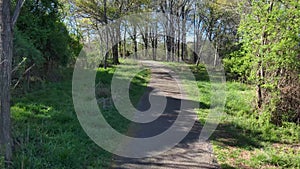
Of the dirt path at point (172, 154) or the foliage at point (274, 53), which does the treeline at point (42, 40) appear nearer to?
the dirt path at point (172, 154)

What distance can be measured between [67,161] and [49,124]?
173cm

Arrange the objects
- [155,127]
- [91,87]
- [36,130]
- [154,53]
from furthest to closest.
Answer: [154,53], [91,87], [155,127], [36,130]

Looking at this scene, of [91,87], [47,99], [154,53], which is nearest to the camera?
[47,99]

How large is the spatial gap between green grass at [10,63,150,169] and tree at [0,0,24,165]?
1.01ft

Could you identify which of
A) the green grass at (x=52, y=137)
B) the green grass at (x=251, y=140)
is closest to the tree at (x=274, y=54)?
the green grass at (x=251, y=140)

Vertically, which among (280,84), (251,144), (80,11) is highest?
(80,11)

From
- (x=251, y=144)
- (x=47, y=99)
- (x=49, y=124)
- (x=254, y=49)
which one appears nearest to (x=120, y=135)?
→ (x=49, y=124)

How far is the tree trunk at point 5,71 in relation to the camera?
3.20 meters

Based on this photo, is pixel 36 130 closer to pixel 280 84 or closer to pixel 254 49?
pixel 254 49

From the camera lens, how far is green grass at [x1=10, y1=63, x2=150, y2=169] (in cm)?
377

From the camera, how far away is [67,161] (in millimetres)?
3818

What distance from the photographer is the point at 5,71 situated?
327 centimetres

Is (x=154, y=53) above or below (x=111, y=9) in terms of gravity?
below

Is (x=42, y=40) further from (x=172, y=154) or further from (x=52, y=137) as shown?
(x=172, y=154)
